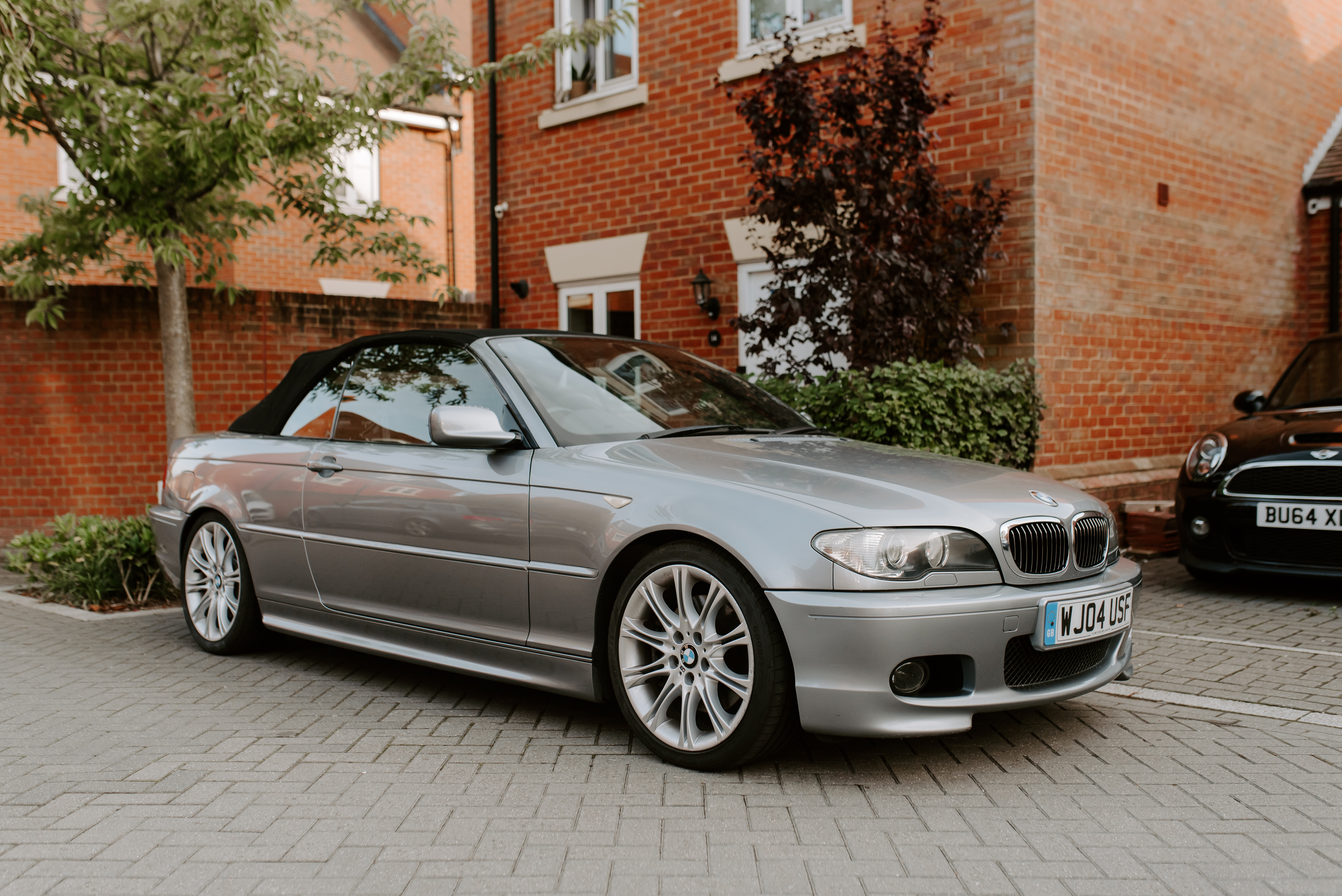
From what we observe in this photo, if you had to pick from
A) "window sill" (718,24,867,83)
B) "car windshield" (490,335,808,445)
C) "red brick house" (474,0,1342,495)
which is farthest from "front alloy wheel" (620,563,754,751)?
"window sill" (718,24,867,83)

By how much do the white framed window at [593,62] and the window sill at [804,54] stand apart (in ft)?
4.25

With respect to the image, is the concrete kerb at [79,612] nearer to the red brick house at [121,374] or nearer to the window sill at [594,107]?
the red brick house at [121,374]

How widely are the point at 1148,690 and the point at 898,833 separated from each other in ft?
6.70

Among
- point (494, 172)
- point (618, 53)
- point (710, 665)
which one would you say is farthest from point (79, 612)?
point (618, 53)

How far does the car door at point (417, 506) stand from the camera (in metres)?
4.09

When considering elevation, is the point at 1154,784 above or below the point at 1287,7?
below

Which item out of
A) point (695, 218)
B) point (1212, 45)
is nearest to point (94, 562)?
point (695, 218)

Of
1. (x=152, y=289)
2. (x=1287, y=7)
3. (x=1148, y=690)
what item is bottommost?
(x=1148, y=690)

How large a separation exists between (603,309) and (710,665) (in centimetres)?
763

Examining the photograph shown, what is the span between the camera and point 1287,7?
35.2 ft

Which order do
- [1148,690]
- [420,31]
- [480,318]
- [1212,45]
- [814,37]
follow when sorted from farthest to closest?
[480,318] → [1212,45] → [814,37] → [420,31] → [1148,690]

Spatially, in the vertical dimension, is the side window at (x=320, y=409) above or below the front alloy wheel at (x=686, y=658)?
above

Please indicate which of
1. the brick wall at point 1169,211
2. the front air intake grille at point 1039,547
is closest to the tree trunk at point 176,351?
the brick wall at point 1169,211

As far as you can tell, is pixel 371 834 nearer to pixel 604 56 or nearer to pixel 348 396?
pixel 348 396
